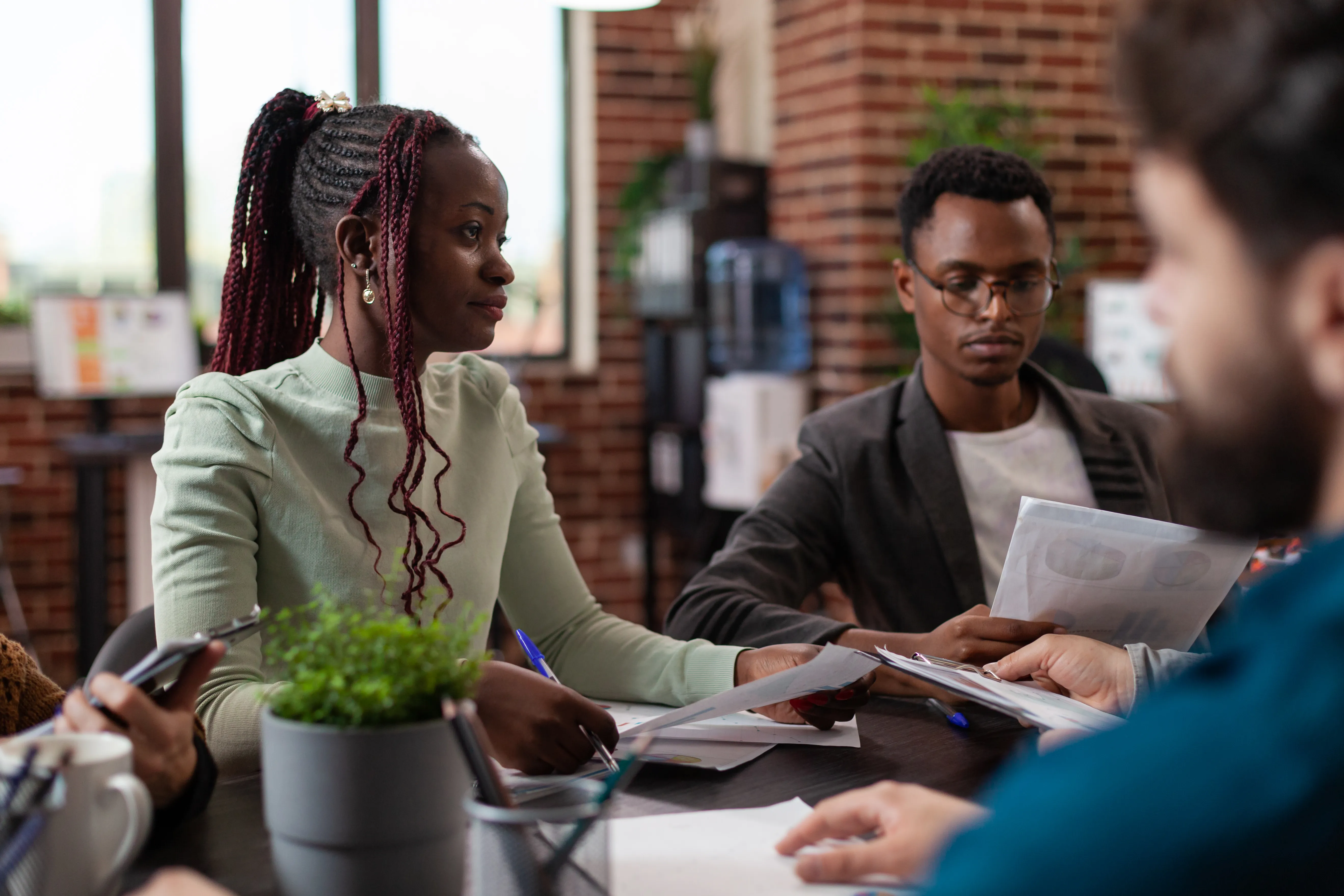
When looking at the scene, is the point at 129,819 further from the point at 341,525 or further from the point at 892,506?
the point at 892,506

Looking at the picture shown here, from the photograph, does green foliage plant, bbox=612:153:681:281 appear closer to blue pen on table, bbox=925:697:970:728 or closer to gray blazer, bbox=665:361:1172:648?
gray blazer, bbox=665:361:1172:648

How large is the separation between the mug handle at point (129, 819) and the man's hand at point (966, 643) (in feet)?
2.44

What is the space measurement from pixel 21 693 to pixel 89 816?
1.20ft

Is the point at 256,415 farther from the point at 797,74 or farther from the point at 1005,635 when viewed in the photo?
the point at 797,74

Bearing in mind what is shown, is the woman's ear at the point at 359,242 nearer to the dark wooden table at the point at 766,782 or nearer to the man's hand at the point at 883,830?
the dark wooden table at the point at 766,782

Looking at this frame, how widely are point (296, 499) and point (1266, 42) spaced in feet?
3.14

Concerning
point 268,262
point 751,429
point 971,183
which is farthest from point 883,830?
point 751,429

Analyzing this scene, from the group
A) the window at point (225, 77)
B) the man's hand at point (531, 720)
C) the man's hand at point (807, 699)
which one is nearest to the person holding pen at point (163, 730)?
the man's hand at point (531, 720)

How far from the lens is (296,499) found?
3.89ft

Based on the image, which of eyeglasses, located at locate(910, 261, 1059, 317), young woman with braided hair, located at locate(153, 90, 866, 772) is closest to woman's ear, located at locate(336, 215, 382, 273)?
young woman with braided hair, located at locate(153, 90, 866, 772)

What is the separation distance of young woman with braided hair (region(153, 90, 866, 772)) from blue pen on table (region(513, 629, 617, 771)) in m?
0.08

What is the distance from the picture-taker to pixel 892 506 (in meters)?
1.70

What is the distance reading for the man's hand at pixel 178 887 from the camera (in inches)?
24.8

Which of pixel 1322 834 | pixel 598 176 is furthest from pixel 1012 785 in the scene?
pixel 598 176
